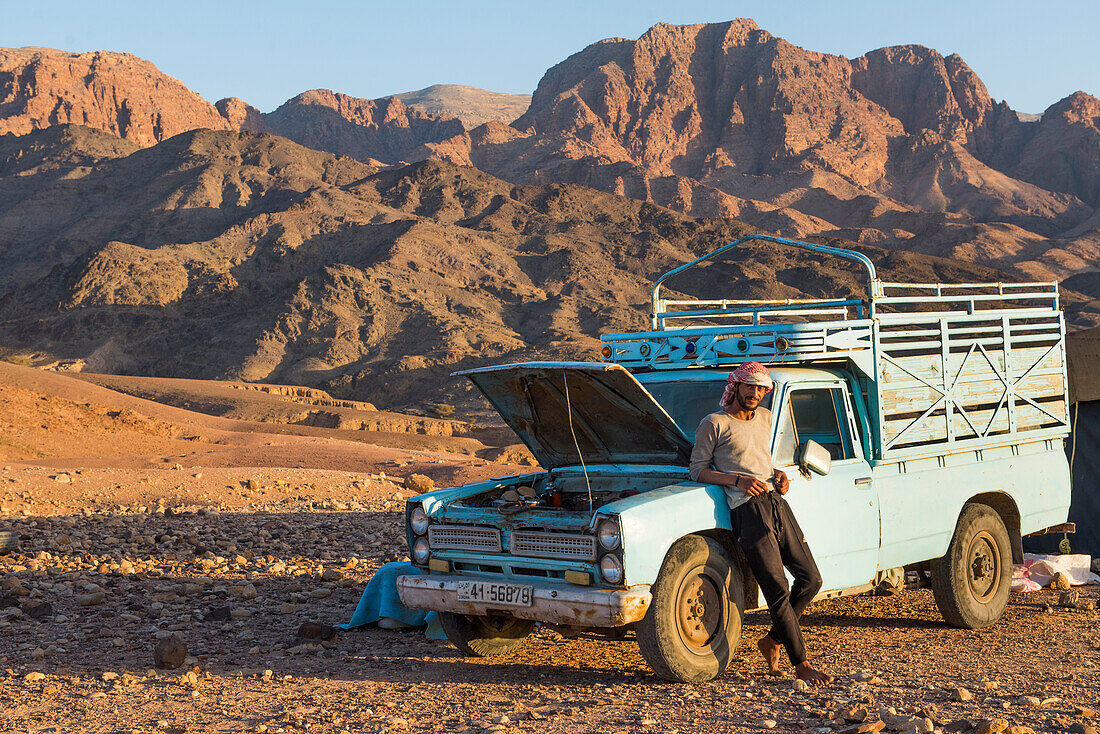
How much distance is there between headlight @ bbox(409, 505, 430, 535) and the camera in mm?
6816

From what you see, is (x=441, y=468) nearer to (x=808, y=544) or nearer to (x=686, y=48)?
(x=808, y=544)

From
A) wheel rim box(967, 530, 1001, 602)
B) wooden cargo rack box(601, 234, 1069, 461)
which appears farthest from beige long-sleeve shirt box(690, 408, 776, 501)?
wheel rim box(967, 530, 1001, 602)

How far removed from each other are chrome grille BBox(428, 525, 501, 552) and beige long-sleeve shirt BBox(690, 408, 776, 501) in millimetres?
1267

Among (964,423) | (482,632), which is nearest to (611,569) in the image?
(482,632)

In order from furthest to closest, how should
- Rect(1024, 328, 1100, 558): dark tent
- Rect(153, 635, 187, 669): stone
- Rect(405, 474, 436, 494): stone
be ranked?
Rect(405, 474, 436, 494): stone < Rect(1024, 328, 1100, 558): dark tent < Rect(153, 635, 187, 669): stone

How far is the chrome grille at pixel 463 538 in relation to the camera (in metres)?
6.44

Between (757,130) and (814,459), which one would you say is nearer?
(814,459)

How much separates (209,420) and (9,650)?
107ft

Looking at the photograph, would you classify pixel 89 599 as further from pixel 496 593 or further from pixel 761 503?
pixel 761 503

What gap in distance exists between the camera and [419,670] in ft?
22.2

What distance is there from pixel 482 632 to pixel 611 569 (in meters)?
1.54

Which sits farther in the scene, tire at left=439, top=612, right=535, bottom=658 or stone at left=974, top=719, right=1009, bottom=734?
tire at left=439, top=612, right=535, bottom=658

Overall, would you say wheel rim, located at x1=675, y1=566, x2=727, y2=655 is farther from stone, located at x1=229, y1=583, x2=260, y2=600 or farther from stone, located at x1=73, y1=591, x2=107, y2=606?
stone, located at x1=73, y1=591, x2=107, y2=606

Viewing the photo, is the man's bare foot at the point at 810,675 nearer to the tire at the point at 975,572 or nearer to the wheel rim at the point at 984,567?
the tire at the point at 975,572
